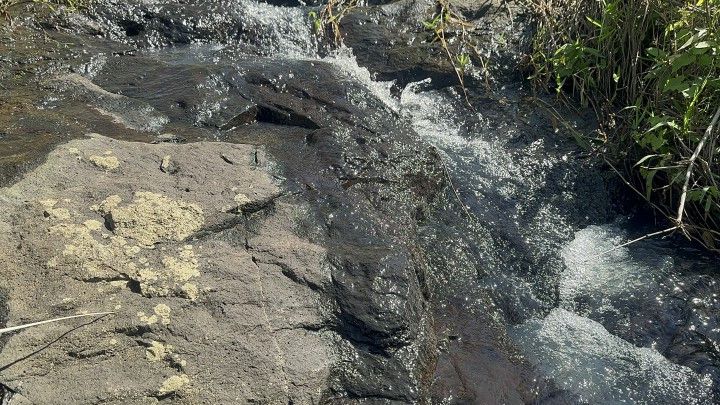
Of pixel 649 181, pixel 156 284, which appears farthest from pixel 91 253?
pixel 649 181

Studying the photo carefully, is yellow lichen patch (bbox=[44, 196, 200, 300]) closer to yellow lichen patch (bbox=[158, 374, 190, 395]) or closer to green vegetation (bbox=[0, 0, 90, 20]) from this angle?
yellow lichen patch (bbox=[158, 374, 190, 395])

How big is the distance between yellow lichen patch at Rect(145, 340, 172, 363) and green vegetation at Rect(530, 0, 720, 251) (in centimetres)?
249

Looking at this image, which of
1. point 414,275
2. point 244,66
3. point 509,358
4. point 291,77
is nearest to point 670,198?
point 509,358

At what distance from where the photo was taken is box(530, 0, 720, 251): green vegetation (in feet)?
13.0

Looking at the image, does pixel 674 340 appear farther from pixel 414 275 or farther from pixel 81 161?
pixel 81 161

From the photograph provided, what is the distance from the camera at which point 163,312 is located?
101 inches

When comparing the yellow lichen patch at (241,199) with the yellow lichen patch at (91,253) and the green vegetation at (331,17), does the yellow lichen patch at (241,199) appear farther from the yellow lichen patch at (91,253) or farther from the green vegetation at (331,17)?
the green vegetation at (331,17)

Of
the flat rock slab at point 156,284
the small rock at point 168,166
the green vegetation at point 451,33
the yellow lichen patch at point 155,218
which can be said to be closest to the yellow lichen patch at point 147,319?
the flat rock slab at point 156,284

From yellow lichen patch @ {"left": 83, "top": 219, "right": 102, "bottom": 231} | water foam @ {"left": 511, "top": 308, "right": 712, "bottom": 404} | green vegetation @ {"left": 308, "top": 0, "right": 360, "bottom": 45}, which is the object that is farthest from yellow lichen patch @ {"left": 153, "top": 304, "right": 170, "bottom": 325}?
green vegetation @ {"left": 308, "top": 0, "right": 360, "bottom": 45}

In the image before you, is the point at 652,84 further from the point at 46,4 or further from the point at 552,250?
the point at 46,4

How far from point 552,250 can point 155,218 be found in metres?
2.01

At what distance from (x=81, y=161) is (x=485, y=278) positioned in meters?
1.80

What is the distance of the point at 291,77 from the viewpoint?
4215 mm

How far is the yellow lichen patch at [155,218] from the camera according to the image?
2789mm
